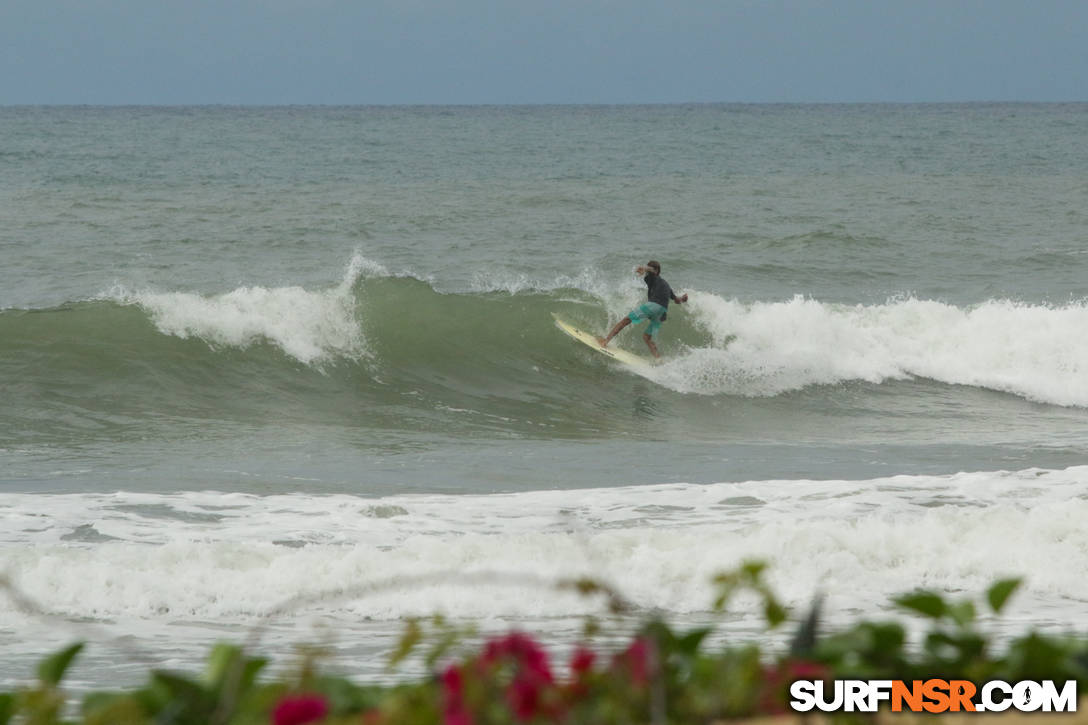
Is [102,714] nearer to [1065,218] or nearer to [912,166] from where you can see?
[1065,218]

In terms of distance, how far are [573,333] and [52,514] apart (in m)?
10.2

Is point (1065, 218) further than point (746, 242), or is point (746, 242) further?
point (1065, 218)

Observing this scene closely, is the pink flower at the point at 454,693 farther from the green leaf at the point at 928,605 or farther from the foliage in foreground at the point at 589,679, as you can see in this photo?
the green leaf at the point at 928,605

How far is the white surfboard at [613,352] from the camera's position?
701 inches

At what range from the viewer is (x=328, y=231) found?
30.1 meters

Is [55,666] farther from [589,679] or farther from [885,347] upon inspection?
[885,347]

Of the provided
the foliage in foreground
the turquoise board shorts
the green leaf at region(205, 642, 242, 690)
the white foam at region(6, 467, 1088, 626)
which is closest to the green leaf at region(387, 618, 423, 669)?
the foliage in foreground

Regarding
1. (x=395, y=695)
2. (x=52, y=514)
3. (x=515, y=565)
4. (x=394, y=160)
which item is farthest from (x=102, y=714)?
(x=394, y=160)

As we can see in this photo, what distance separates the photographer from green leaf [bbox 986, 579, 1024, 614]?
8.34 ft

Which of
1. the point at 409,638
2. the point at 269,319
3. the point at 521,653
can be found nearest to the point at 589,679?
the point at 521,653

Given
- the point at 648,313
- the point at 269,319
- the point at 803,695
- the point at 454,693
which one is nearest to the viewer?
the point at 454,693

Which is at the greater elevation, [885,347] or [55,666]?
[885,347]

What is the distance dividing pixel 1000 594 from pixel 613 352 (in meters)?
15.6

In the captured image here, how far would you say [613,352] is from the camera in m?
18.1
